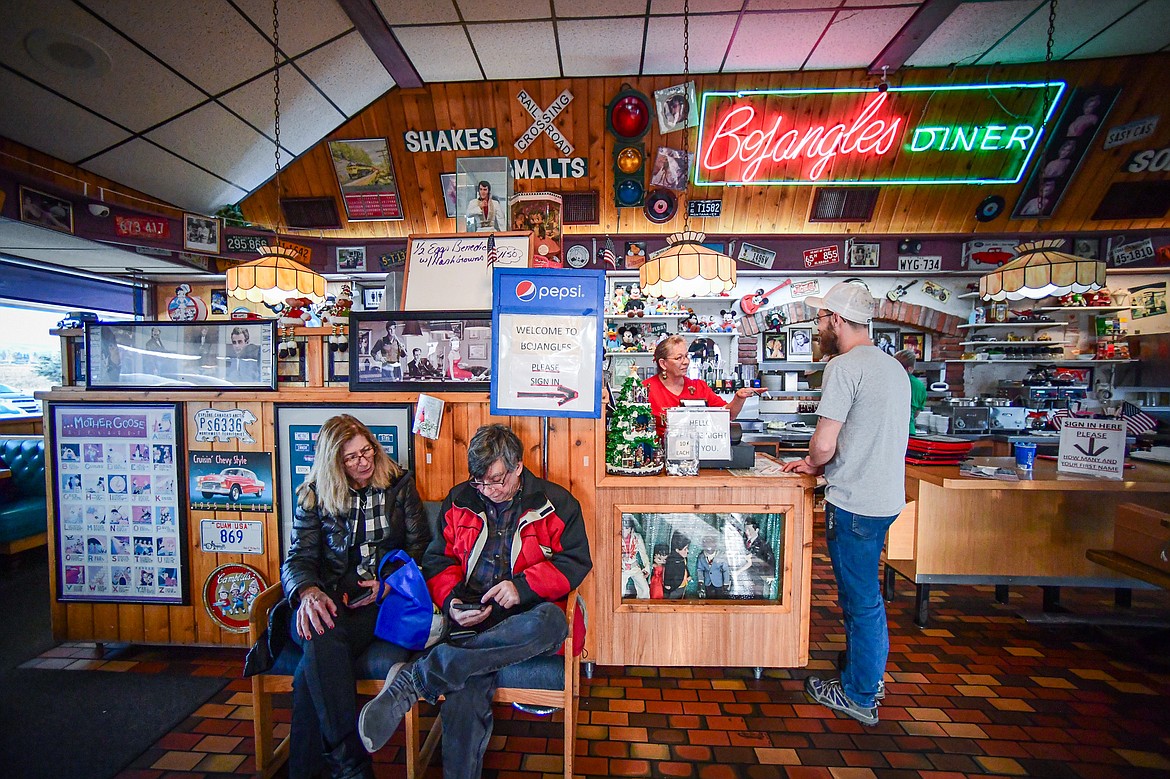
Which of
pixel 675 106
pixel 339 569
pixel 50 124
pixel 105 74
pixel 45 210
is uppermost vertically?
pixel 675 106

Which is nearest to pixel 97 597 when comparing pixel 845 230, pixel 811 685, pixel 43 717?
pixel 43 717

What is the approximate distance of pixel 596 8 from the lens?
4.12m

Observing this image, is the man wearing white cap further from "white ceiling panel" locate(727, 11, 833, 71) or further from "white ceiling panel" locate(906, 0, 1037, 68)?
"white ceiling panel" locate(906, 0, 1037, 68)

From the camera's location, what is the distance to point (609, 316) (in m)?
5.85

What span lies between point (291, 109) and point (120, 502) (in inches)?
175

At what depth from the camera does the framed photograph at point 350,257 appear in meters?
6.42

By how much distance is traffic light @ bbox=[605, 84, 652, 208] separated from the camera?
17.3 feet

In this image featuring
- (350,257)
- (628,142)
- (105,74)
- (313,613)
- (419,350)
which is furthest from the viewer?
(350,257)

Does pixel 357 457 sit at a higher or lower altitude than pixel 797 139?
lower

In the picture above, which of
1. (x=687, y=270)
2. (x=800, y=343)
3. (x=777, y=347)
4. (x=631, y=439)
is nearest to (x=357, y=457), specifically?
(x=631, y=439)

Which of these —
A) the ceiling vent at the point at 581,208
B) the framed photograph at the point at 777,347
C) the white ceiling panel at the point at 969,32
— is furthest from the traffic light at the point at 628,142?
the white ceiling panel at the point at 969,32

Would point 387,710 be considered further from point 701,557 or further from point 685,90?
point 685,90

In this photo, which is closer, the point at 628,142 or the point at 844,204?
the point at 628,142

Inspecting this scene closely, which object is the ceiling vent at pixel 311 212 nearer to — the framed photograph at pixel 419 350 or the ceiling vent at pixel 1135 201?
the framed photograph at pixel 419 350
